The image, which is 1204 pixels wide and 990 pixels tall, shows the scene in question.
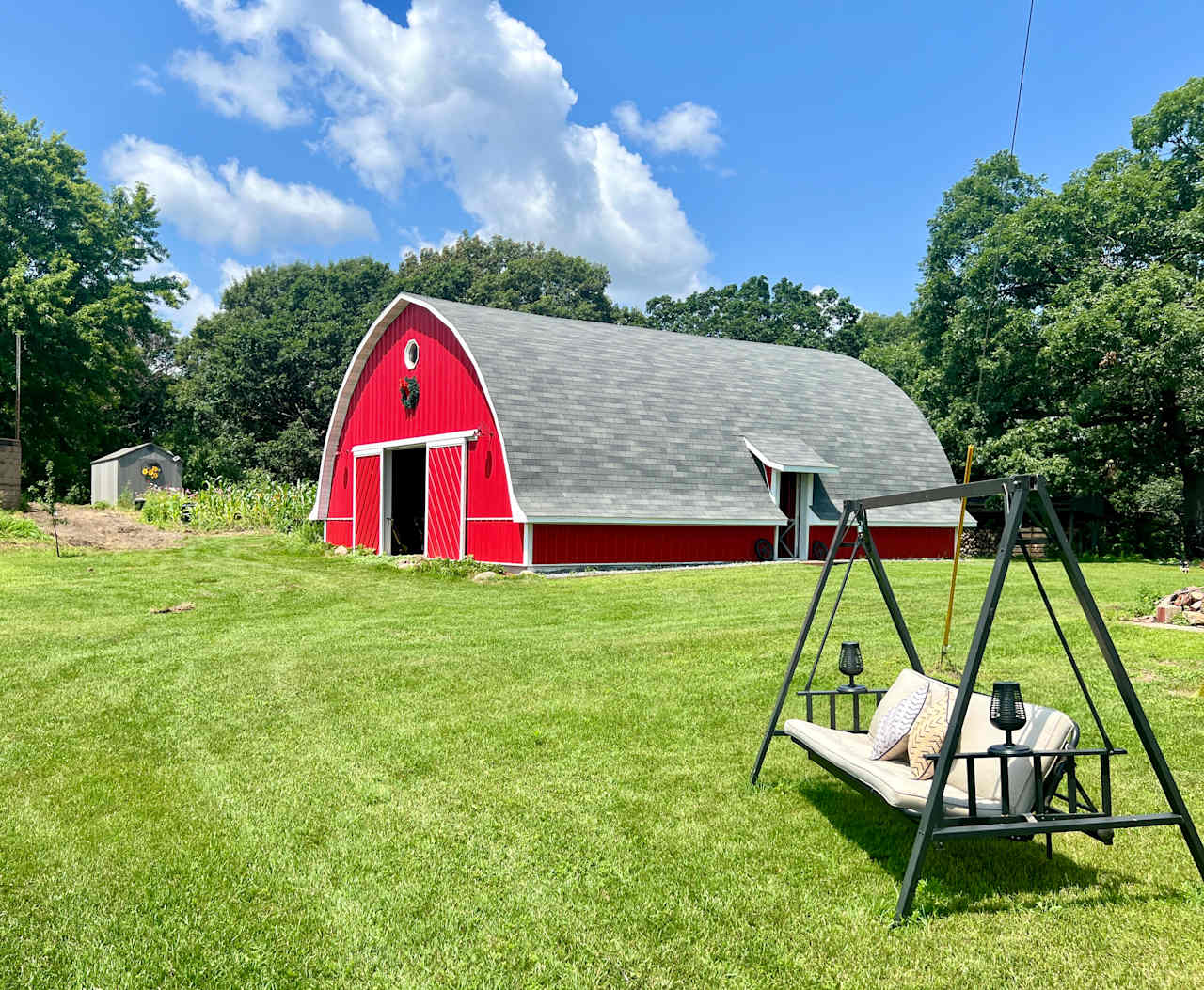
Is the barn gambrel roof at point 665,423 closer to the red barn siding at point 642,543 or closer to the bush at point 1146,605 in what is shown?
the red barn siding at point 642,543

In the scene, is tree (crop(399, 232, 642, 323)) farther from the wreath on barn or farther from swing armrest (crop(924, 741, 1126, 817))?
swing armrest (crop(924, 741, 1126, 817))

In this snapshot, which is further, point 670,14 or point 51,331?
point 51,331

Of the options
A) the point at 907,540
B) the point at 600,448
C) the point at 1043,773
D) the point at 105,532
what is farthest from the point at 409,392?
the point at 1043,773

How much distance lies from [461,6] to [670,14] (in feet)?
11.3

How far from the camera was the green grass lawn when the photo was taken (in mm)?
3006

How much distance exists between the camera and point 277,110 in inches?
944

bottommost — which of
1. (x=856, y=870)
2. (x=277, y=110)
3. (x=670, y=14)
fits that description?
(x=856, y=870)

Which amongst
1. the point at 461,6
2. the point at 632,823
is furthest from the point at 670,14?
the point at 632,823

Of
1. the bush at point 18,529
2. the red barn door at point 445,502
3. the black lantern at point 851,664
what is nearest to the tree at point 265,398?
the bush at point 18,529

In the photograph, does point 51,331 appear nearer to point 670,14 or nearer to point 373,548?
point 373,548

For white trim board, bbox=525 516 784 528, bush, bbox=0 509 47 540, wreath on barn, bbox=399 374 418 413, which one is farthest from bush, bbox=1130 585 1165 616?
bush, bbox=0 509 47 540

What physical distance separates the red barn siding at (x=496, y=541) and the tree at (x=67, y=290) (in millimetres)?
20189

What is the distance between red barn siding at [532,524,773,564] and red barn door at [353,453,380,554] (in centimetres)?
583

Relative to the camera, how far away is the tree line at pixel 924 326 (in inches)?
822
